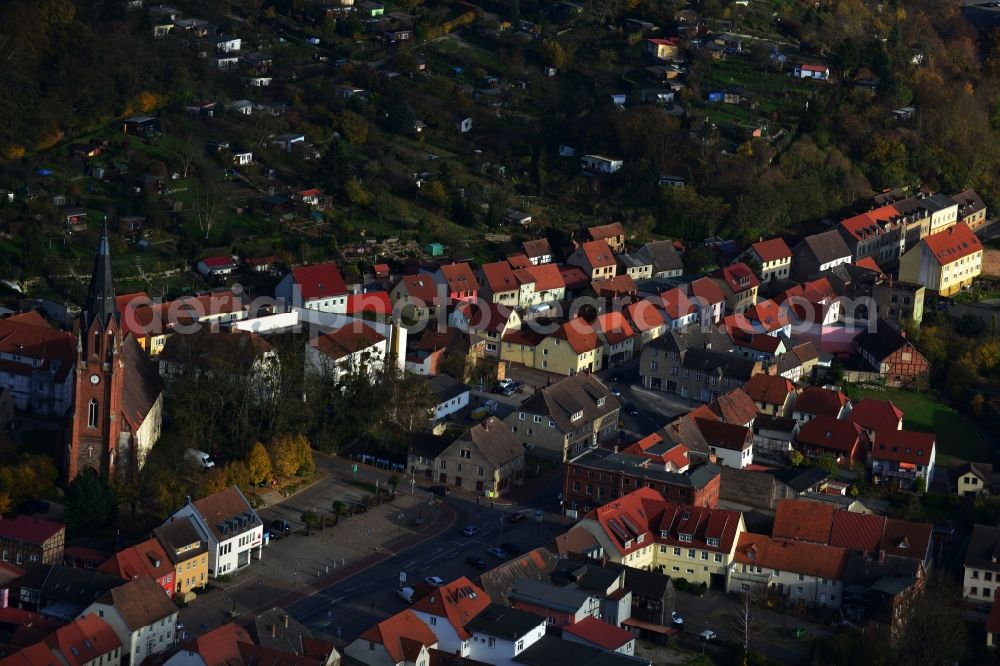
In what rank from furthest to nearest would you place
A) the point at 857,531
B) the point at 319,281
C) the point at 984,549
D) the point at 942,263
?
the point at 942,263, the point at 319,281, the point at 857,531, the point at 984,549

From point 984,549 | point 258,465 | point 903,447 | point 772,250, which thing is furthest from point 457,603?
point 772,250

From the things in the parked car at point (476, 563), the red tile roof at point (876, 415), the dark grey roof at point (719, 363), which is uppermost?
the dark grey roof at point (719, 363)

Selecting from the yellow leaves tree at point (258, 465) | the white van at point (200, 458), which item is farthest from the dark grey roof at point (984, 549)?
the white van at point (200, 458)

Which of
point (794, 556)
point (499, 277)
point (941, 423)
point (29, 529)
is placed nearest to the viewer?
point (29, 529)

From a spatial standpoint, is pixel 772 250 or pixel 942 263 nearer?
pixel 942 263

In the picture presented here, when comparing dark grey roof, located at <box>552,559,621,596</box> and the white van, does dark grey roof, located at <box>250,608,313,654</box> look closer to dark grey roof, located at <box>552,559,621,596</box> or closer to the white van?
dark grey roof, located at <box>552,559,621,596</box>

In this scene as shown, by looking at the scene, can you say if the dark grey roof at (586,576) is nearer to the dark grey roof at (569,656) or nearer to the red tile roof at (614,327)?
the dark grey roof at (569,656)

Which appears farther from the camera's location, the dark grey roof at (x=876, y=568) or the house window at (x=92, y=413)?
the house window at (x=92, y=413)

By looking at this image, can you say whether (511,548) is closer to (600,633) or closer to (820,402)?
(600,633)

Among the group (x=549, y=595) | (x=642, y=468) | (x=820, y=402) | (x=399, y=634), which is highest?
(x=820, y=402)
